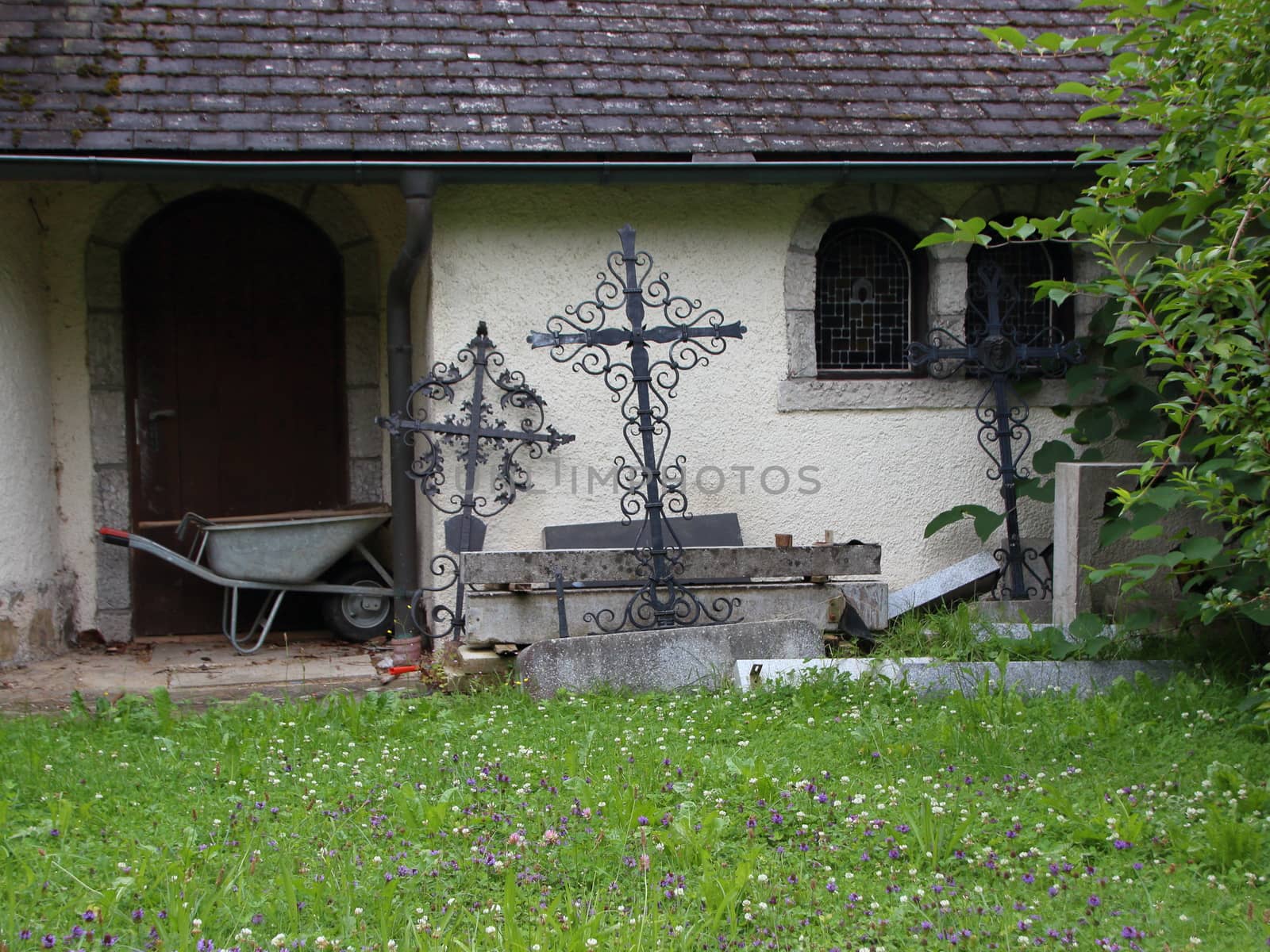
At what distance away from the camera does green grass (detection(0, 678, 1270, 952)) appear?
286cm

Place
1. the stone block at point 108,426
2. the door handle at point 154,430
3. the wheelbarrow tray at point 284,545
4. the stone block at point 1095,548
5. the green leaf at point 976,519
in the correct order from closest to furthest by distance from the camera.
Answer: the stone block at point 1095,548 → the green leaf at point 976,519 → the wheelbarrow tray at point 284,545 → the stone block at point 108,426 → the door handle at point 154,430

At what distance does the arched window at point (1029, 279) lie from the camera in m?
7.08

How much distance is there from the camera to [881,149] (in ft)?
21.3

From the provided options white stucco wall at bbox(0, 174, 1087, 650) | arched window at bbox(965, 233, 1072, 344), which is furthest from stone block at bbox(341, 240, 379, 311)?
arched window at bbox(965, 233, 1072, 344)

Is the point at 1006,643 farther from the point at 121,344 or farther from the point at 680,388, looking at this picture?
the point at 121,344

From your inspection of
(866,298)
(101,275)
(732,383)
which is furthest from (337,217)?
(866,298)

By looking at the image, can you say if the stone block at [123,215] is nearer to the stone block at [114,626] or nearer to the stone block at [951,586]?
the stone block at [114,626]

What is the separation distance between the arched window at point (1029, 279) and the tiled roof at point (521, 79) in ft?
2.32

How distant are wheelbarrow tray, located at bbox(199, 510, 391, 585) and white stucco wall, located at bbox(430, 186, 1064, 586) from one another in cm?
64

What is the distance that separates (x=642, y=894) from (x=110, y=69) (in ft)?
17.3

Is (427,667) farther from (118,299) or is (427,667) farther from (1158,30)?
(1158,30)

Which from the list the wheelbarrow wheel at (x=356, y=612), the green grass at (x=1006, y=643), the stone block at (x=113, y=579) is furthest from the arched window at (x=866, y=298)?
the stone block at (x=113, y=579)

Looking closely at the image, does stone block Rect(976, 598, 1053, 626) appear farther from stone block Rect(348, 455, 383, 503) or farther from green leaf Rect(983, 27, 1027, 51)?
stone block Rect(348, 455, 383, 503)

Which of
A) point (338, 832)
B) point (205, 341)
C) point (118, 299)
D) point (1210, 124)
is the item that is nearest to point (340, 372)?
point (205, 341)
